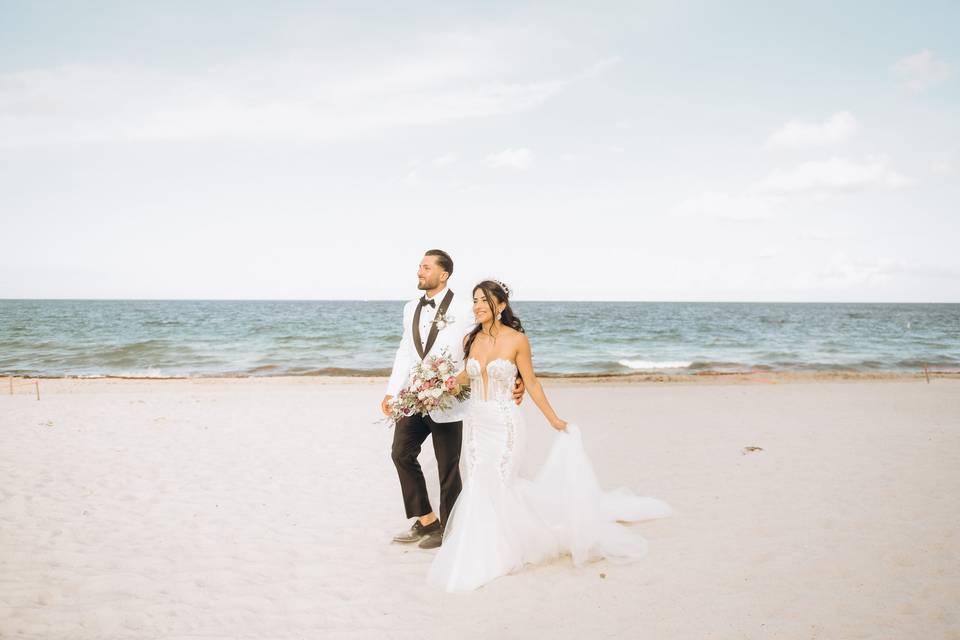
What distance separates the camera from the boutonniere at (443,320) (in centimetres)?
480

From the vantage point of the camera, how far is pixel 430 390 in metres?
4.54

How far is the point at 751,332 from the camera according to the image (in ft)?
133

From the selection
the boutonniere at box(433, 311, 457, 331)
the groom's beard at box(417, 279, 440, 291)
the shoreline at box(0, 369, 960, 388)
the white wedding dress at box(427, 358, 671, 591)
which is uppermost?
the groom's beard at box(417, 279, 440, 291)

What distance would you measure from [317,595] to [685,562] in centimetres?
278

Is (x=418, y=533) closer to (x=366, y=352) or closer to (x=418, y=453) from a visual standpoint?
(x=418, y=453)

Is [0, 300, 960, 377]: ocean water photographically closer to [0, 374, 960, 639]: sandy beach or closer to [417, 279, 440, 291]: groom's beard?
[0, 374, 960, 639]: sandy beach

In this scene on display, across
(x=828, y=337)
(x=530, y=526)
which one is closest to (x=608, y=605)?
(x=530, y=526)

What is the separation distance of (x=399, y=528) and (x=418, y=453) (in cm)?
100

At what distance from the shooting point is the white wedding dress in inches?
171

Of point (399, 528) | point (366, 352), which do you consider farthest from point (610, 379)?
point (399, 528)

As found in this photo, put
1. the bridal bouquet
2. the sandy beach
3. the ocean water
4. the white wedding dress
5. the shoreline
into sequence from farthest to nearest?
the ocean water
the shoreline
the bridal bouquet
the white wedding dress
the sandy beach

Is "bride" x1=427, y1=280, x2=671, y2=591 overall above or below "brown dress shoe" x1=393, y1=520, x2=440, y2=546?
above

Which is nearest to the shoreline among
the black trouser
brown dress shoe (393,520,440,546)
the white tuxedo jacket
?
brown dress shoe (393,520,440,546)

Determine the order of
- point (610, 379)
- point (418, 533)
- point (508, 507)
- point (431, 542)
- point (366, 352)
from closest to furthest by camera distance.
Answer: point (508, 507) < point (431, 542) < point (418, 533) < point (610, 379) < point (366, 352)
